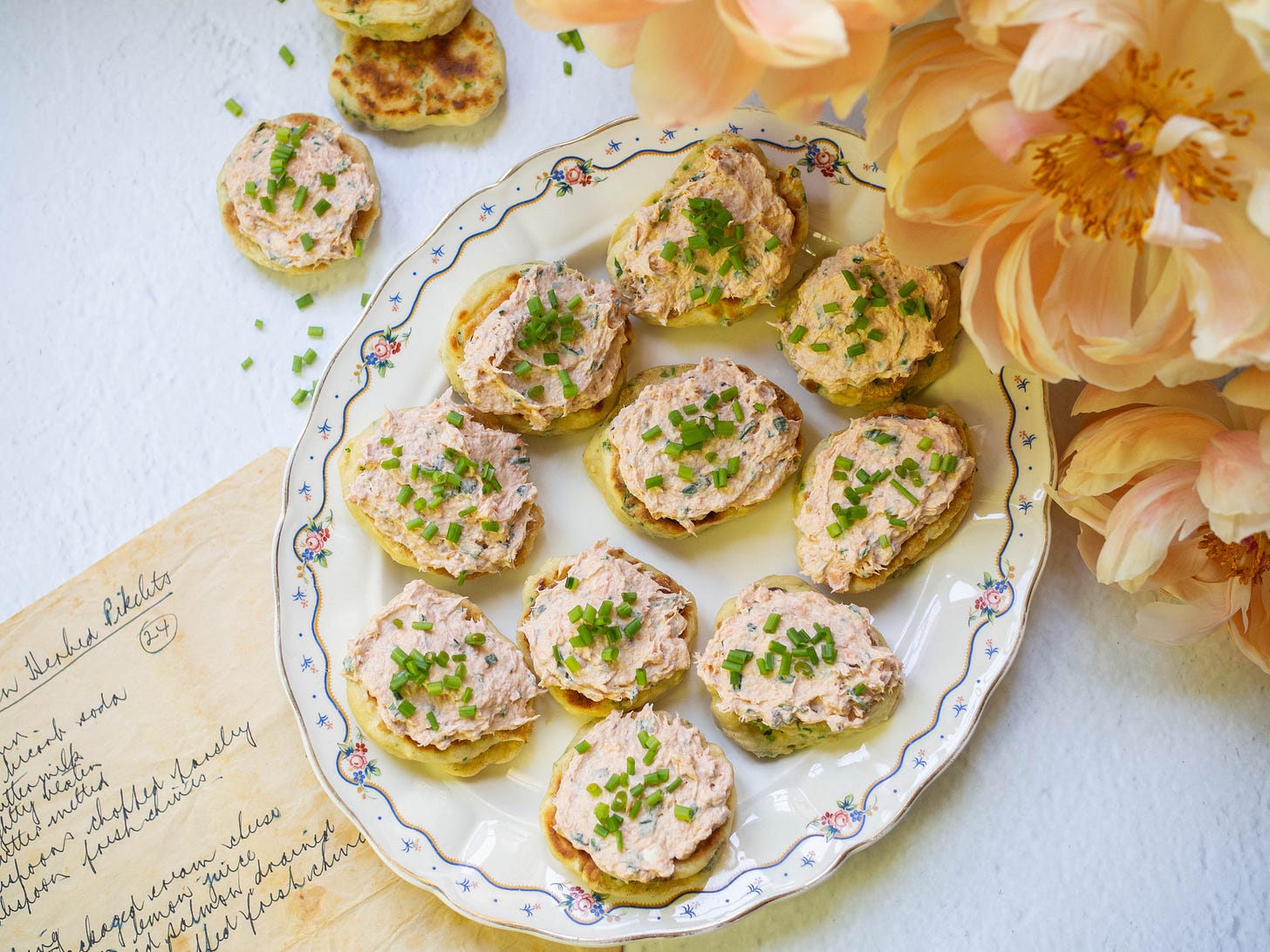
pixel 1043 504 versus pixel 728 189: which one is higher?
pixel 728 189

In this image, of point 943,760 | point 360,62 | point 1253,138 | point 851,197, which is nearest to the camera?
point 1253,138

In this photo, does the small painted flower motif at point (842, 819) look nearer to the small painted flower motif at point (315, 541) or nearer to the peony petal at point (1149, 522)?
the peony petal at point (1149, 522)

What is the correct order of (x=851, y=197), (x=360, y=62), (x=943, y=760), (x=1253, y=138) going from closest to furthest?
(x=1253, y=138), (x=943, y=760), (x=851, y=197), (x=360, y=62)

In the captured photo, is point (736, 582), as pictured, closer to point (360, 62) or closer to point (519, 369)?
point (519, 369)

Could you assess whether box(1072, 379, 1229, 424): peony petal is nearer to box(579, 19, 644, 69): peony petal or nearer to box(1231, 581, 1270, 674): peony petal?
box(1231, 581, 1270, 674): peony petal

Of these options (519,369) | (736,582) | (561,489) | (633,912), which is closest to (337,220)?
(519,369)

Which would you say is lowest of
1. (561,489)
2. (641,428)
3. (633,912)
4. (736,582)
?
(633,912)

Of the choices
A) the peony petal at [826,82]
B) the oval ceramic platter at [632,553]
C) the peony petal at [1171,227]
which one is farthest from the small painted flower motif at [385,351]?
the peony petal at [1171,227]

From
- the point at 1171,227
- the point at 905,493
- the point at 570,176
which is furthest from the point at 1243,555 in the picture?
the point at 570,176

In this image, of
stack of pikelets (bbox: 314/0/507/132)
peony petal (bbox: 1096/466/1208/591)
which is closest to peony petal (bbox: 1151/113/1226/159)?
peony petal (bbox: 1096/466/1208/591)
